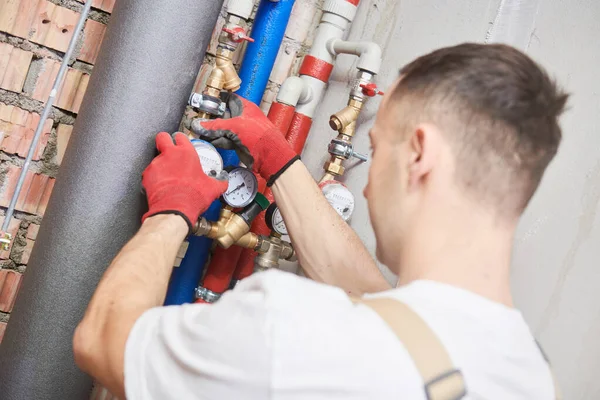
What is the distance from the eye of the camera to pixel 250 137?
1.29 m

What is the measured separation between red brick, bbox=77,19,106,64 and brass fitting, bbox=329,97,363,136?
1.63 ft

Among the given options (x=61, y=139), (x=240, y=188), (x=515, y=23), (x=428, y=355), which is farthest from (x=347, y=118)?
(x=428, y=355)

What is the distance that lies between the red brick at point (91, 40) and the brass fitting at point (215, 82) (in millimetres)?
245

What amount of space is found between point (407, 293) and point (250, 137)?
0.59m

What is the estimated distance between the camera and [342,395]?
2.28 feet

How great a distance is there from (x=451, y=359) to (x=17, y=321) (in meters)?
0.83

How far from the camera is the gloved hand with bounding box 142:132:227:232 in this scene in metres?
1.16

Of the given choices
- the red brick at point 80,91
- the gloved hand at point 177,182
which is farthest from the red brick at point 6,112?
the gloved hand at point 177,182

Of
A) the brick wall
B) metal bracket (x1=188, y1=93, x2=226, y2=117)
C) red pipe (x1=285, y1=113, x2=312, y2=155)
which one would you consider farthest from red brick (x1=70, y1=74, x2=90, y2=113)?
red pipe (x1=285, y1=113, x2=312, y2=155)

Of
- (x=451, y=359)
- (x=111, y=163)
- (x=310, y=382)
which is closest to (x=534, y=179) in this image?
(x=451, y=359)

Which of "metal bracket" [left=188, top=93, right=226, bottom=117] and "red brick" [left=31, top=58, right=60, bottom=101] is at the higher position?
"metal bracket" [left=188, top=93, right=226, bottom=117]

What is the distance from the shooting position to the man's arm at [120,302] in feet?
2.75

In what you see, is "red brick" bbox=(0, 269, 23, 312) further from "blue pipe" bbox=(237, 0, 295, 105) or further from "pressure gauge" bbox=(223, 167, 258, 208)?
"blue pipe" bbox=(237, 0, 295, 105)

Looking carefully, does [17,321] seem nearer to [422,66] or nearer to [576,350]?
[422,66]
